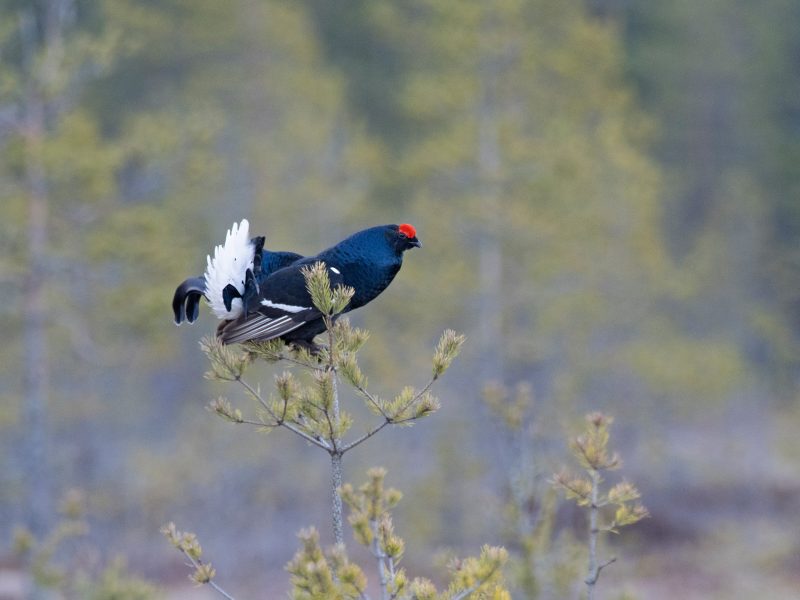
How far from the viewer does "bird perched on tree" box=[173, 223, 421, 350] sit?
3.74 meters

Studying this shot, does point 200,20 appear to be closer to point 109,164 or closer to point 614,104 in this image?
point 614,104

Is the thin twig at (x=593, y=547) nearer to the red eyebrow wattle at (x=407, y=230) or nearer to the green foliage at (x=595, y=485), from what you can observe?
the green foliage at (x=595, y=485)

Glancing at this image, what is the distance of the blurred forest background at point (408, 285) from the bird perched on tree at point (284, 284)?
6.23m

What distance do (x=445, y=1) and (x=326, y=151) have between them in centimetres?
474

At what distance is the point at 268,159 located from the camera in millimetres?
17828

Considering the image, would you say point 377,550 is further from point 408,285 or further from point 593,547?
point 408,285

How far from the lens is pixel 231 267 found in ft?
12.9

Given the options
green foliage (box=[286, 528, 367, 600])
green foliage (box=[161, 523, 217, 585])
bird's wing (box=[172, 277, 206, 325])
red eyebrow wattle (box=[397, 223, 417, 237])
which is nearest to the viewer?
green foliage (box=[286, 528, 367, 600])

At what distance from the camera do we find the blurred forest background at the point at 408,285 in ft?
34.3

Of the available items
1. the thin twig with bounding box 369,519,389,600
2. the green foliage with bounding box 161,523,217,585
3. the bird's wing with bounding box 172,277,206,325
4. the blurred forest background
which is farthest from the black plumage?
the blurred forest background

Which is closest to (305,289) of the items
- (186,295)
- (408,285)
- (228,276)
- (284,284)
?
(284,284)

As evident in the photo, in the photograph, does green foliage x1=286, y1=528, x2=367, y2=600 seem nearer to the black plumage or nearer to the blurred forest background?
the black plumage

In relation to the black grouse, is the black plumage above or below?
below

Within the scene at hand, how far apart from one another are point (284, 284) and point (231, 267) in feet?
0.81
